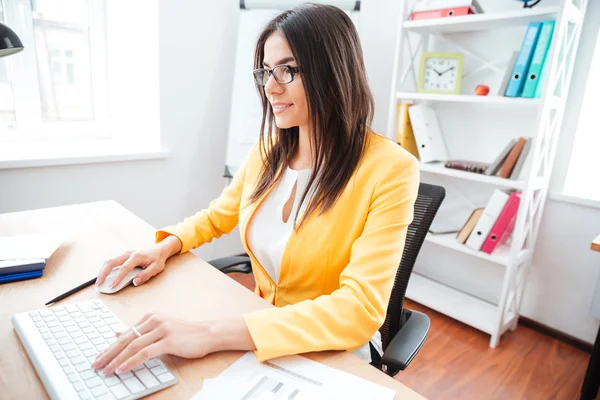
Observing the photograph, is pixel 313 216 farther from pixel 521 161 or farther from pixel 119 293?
pixel 521 161

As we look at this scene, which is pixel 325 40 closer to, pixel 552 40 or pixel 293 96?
pixel 293 96

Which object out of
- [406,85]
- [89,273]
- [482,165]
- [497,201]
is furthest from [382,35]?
[89,273]

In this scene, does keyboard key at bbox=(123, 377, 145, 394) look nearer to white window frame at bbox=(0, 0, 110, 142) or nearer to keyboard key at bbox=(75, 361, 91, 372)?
keyboard key at bbox=(75, 361, 91, 372)

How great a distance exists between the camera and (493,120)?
222cm

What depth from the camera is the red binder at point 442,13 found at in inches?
78.0

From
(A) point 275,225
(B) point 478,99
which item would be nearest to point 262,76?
(A) point 275,225

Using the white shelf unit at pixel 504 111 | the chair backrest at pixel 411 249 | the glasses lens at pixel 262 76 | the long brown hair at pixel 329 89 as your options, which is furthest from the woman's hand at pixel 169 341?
the white shelf unit at pixel 504 111

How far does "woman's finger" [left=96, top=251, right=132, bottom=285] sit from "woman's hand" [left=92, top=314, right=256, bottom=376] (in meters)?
0.28

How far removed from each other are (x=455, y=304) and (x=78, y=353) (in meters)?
2.13

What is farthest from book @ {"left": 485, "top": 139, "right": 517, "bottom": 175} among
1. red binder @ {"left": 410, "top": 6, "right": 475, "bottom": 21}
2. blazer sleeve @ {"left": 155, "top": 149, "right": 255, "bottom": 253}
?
blazer sleeve @ {"left": 155, "top": 149, "right": 255, "bottom": 253}

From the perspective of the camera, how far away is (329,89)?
987 millimetres

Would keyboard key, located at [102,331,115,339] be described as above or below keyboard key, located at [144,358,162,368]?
below

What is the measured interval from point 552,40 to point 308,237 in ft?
5.07

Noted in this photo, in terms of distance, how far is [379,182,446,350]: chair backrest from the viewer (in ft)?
3.48
